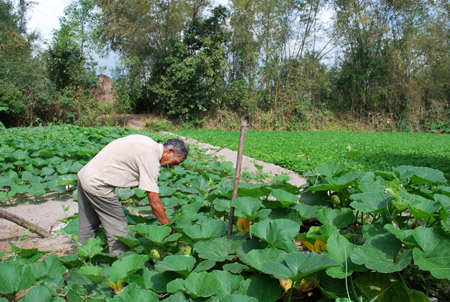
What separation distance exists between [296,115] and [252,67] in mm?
3491

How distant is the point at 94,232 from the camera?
2539 millimetres

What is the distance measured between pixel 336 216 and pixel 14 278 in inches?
55.8

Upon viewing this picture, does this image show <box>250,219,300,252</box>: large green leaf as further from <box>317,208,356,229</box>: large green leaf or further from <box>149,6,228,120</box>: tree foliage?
<box>149,6,228,120</box>: tree foliage

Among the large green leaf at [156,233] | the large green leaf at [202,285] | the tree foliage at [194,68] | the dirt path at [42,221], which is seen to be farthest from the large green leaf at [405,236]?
the tree foliage at [194,68]

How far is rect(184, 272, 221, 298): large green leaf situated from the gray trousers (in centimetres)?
121

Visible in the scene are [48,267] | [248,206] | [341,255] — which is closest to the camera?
[341,255]

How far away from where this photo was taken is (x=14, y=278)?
4.42ft

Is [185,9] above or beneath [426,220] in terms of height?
above

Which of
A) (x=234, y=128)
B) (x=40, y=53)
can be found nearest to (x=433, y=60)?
(x=234, y=128)

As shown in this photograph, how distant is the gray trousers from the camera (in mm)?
2277

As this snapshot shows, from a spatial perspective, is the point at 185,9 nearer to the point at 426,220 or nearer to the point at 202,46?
the point at 202,46

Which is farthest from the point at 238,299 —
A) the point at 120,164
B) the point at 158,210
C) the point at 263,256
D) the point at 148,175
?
the point at 120,164

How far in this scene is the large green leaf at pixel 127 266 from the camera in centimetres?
140

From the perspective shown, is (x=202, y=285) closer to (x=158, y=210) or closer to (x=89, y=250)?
(x=89, y=250)
